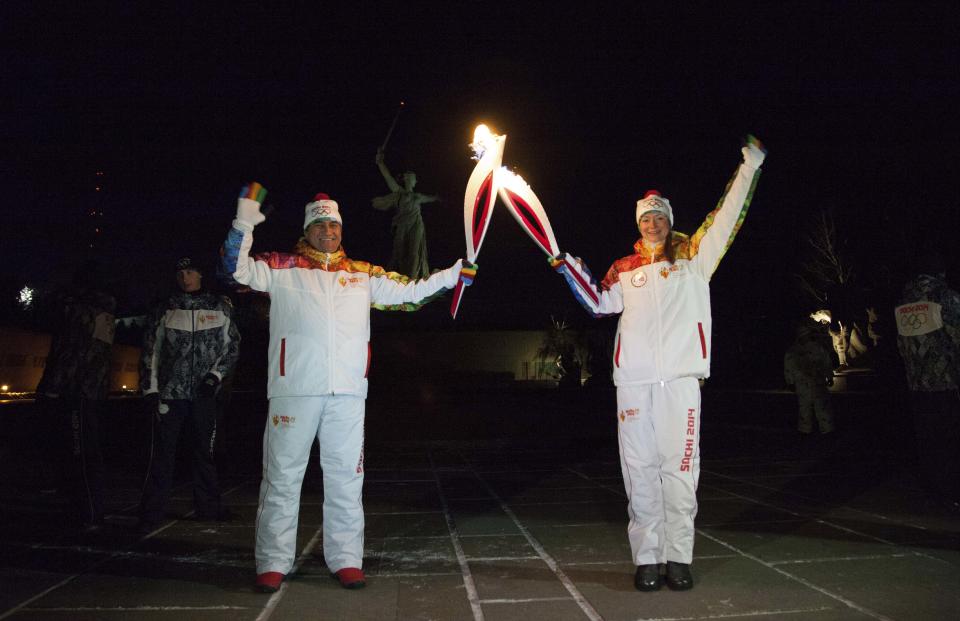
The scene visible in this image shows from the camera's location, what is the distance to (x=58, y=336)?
509cm

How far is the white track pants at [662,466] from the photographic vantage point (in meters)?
3.43

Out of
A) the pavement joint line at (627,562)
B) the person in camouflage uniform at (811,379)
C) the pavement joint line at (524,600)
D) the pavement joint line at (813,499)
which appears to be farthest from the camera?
the person in camouflage uniform at (811,379)

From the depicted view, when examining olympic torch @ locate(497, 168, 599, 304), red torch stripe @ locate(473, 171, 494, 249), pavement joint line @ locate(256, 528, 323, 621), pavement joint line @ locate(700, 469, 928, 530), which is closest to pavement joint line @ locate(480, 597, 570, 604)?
pavement joint line @ locate(256, 528, 323, 621)

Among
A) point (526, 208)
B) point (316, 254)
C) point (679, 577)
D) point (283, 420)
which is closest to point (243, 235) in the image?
point (316, 254)

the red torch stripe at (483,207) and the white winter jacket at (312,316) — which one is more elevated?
the red torch stripe at (483,207)

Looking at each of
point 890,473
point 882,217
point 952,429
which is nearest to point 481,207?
point 952,429

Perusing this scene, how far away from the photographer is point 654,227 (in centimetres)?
393

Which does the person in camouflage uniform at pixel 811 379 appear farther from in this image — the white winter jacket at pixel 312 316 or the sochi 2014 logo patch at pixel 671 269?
the white winter jacket at pixel 312 316

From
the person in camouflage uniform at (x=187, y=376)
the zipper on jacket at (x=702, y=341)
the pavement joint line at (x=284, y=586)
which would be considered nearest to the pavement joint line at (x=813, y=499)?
the zipper on jacket at (x=702, y=341)

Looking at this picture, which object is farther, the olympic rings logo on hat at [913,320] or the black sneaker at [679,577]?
the olympic rings logo on hat at [913,320]

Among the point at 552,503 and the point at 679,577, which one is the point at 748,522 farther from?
the point at 679,577

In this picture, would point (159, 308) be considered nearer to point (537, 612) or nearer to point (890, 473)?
point (537, 612)

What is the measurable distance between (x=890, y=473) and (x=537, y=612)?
5.72 m

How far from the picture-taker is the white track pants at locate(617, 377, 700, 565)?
3430mm
